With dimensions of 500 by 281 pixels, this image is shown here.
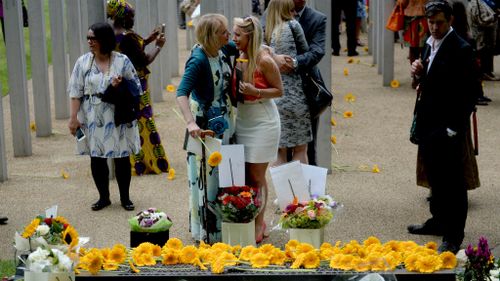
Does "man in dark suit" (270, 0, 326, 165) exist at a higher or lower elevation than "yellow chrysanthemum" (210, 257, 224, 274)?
higher

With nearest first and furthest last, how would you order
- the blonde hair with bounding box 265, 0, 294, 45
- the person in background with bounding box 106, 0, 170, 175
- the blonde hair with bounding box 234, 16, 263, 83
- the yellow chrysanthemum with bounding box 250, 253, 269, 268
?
the yellow chrysanthemum with bounding box 250, 253, 269, 268 → the blonde hair with bounding box 234, 16, 263, 83 → the blonde hair with bounding box 265, 0, 294, 45 → the person in background with bounding box 106, 0, 170, 175

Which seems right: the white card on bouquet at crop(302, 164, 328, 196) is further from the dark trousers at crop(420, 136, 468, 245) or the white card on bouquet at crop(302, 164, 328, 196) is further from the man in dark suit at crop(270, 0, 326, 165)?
the man in dark suit at crop(270, 0, 326, 165)

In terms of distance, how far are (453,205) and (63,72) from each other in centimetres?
738

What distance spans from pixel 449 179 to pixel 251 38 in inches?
73.0

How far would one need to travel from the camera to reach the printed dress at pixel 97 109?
9.74m

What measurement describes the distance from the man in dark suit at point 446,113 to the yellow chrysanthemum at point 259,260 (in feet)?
9.33

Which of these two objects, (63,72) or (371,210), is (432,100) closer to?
(371,210)

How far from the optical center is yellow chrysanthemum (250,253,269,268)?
5.74 m

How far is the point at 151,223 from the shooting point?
7.60 metres

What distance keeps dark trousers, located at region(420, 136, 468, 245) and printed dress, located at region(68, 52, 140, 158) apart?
2.87m

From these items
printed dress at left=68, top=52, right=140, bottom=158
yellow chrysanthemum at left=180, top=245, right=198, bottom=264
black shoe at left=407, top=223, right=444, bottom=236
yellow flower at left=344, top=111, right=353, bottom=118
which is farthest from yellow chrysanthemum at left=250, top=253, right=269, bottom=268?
yellow flower at left=344, top=111, right=353, bottom=118

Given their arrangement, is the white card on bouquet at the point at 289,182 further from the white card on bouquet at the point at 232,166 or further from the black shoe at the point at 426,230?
the black shoe at the point at 426,230

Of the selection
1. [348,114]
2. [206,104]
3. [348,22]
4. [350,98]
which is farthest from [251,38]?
[348,22]

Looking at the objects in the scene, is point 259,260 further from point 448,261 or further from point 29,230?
point 29,230
